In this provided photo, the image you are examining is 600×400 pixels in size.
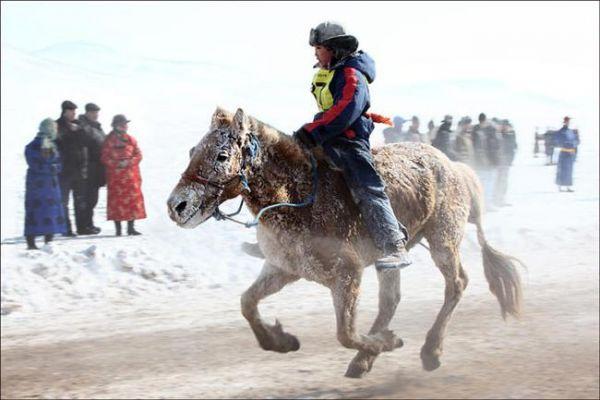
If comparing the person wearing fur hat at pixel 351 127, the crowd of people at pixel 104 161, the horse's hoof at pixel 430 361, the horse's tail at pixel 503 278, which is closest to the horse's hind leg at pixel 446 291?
the horse's hoof at pixel 430 361

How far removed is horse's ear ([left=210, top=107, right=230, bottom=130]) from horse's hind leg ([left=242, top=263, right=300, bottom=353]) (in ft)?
5.53

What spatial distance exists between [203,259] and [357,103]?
17.8m

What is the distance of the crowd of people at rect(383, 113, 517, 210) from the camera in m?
6.65

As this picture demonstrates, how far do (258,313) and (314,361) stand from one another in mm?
9053

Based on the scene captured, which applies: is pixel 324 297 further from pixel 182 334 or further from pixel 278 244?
pixel 278 244

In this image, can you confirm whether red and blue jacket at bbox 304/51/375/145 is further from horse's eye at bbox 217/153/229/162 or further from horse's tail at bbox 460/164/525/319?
horse's tail at bbox 460/164/525/319

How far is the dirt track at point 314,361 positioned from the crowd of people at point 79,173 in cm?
231

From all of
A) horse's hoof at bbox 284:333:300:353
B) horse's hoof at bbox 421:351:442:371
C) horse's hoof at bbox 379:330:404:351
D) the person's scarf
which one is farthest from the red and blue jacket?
the person's scarf

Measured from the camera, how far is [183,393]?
44.1ft

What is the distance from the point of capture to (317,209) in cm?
508

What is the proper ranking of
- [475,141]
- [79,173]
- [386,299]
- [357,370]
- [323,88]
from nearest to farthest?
[323,88] → [357,370] → [386,299] → [79,173] → [475,141]

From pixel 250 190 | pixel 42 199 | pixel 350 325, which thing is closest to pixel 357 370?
pixel 350 325

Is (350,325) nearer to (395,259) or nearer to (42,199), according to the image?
(395,259)

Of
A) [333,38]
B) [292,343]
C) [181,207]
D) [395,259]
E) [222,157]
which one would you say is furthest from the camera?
[292,343]
